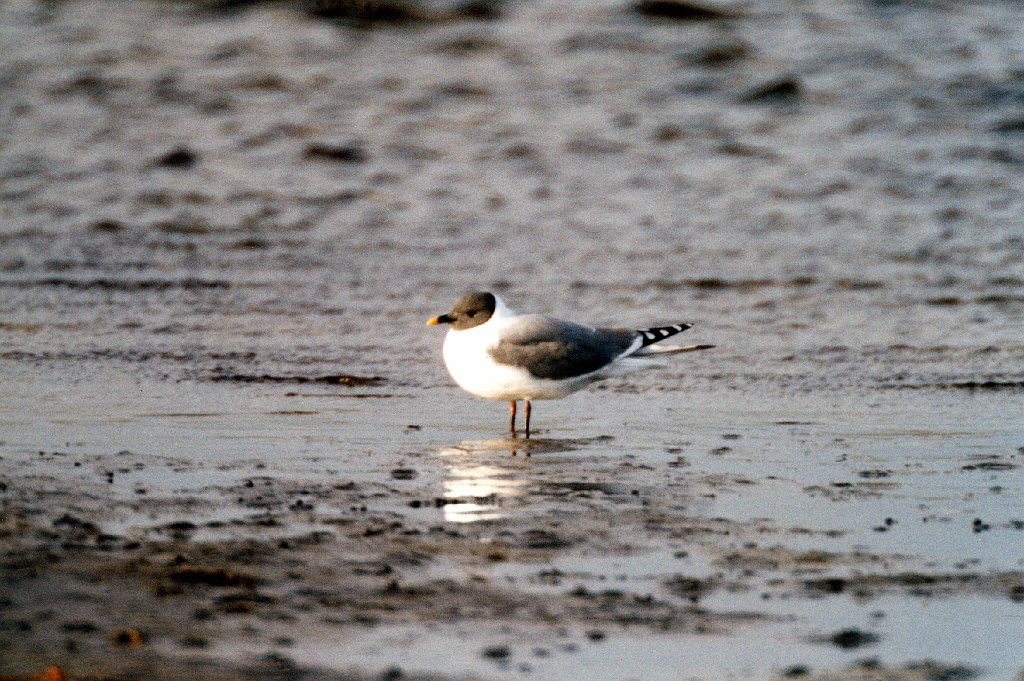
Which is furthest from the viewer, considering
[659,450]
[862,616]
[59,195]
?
[59,195]

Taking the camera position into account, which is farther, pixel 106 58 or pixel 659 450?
pixel 106 58

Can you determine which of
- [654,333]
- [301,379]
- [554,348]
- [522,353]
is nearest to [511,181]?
[301,379]

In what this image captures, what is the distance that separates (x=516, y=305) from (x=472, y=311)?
2841mm

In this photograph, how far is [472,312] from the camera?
6.98m

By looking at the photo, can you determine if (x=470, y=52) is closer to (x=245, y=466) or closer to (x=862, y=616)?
(x=245, y=466)

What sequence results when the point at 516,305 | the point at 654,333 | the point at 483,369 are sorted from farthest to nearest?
1. the point at 516,305
2. the point at 654,333
3. the point at 483,369

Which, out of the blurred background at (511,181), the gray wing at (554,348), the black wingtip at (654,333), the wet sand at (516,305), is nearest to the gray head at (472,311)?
the gray wing at (554,348)

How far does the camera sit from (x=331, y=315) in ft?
31.3

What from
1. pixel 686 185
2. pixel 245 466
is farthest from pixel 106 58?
pixel 245 466

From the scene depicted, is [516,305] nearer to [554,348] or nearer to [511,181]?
[554,348]

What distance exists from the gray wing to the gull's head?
0.17m

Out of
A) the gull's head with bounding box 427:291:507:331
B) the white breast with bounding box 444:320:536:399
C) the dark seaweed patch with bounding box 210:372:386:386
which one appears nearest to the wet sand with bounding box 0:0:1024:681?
the dark seaweed patch with bounding box 210:372:386:386

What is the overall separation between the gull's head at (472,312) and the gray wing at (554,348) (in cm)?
17

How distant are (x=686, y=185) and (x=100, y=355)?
20.4 feet
